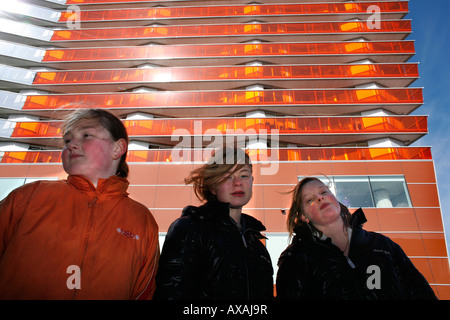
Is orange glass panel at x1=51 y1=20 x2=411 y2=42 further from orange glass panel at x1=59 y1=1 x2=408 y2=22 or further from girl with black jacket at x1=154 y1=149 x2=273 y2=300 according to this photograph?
girl with black jacket at x1=154 y1=149 x2=273 y2=300

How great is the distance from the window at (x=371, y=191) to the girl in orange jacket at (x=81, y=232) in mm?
11433

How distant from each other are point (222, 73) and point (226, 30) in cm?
517

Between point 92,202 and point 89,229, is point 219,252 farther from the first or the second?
point 92,202

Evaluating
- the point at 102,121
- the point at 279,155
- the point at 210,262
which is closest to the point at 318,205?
the point at 210,262

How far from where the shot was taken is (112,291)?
1.62 m

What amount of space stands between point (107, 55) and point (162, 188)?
45.7 ft

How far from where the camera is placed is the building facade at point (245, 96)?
1223 cm

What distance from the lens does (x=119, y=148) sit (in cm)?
226

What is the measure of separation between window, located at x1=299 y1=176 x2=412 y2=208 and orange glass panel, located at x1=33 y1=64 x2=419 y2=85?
27.7 feet

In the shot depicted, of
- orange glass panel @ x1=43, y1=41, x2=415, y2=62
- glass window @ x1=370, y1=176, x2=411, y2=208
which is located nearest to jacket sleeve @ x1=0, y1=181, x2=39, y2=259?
glass window @ x1=370, y1=176, x2=411, y2=208

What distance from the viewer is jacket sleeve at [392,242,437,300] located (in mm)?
2146

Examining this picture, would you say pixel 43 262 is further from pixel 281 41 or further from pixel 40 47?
pixel 40 47

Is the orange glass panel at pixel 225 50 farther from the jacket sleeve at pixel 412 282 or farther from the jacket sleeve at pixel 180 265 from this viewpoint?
the jacket sleeve at pixel 180 265

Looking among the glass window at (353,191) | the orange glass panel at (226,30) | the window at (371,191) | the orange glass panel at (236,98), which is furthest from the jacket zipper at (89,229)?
the orange glass panel at (226,30)
